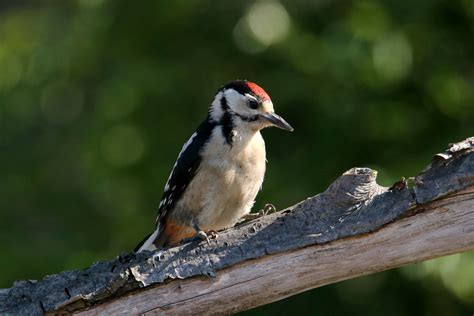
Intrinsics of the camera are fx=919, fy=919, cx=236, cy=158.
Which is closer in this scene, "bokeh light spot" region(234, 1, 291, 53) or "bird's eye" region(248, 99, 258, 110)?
"bird's eye" region(248, 99, 258, 110)

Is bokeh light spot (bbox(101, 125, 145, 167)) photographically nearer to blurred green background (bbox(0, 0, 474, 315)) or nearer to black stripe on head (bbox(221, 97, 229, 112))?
blurred green background (bbox(0, 0, 474, 315))

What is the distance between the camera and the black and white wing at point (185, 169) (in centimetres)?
590

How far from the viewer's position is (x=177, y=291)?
178 inches

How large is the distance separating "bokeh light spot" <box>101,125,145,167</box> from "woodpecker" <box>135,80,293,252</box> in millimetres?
2057

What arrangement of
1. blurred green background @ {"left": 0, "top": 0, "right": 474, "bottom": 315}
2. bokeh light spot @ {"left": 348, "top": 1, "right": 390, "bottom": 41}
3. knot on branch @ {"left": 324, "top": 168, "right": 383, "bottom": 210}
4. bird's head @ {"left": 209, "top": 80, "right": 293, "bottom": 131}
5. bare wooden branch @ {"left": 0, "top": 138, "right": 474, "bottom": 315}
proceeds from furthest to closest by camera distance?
blurred green background @ {"left": 0, "top": 0, "right": 474, "bottom": 315} → bokeh light spot @ {"left": 348, "top": 1, "right": 390, "bottom": 41} → bird's head @ {"left": 209, "top": 80, "right": 293, "bottom": 131} → knot on branch @ {"left": 324, "top": 168, "right": 383, "bottom": 210} → bare wooden branch @ {"left": 0, "top": 138, "right": 474, "bottom": 315}

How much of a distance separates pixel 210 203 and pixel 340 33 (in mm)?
2333

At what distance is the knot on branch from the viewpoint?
15.1ft

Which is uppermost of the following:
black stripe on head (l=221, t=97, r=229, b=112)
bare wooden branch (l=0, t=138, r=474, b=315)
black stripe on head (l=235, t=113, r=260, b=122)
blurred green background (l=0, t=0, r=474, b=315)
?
blurred green background (l=0, t=0, r=474, b=315)

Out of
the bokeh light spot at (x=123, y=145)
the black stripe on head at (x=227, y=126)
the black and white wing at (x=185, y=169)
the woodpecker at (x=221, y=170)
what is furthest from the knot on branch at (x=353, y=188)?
the bokeh light spot at (x=123, y=145)

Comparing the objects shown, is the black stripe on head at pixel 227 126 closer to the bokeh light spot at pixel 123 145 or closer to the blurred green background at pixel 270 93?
the blurred green background at pixel 270 93

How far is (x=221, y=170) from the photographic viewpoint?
Answer: 5.82m

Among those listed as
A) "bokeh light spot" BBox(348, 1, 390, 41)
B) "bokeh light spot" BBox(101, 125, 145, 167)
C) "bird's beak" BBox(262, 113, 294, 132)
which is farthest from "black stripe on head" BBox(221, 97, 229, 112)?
"bokeh light spot" BBox(101, 125, 145, 167)

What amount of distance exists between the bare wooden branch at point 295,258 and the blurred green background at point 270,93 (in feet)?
8.41

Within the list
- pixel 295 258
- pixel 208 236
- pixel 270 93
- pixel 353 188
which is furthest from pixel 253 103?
pixel 270 93
